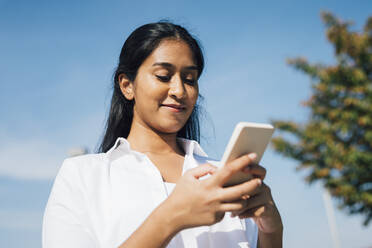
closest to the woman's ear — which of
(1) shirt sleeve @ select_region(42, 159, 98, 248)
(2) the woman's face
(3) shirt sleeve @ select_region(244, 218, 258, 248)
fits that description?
(2) the woman's face

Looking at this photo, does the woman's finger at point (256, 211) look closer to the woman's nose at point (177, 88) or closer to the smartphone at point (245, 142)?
the smartphone at point (245, 142)

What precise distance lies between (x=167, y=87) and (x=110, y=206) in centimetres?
74

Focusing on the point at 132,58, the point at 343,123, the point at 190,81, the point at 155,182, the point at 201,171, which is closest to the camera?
the point at 201,171

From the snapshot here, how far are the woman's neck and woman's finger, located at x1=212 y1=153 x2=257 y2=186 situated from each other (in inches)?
39.3

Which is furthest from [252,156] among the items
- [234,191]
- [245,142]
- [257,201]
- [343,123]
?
[343,123]

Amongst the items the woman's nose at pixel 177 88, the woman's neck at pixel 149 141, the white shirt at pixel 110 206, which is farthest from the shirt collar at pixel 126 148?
the woman's nose at pixel 177 88

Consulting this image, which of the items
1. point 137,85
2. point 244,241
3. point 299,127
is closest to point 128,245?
point 244,241

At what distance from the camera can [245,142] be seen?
57.0 inches

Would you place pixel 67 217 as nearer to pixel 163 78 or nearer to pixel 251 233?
pixel 163 78

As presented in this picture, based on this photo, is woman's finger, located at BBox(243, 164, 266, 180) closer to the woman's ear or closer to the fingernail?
the fingernail

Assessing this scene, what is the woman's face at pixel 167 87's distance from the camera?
2.18 metres

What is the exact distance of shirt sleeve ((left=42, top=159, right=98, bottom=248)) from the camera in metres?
1.70

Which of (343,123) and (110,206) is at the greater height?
(343,123)

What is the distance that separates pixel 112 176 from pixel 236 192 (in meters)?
0.87
